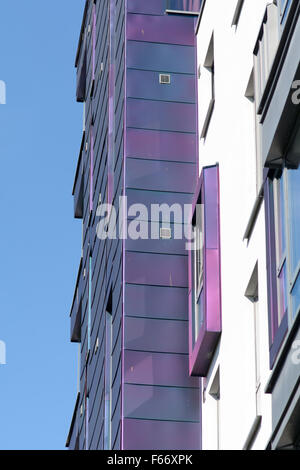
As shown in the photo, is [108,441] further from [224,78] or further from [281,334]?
[281,334]

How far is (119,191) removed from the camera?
3108 cm

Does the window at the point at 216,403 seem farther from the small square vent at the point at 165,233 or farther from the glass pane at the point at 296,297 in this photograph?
the glass pane at the point at 296,297

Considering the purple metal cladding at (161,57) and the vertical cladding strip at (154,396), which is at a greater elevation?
the purple metal cladding at (161,57)

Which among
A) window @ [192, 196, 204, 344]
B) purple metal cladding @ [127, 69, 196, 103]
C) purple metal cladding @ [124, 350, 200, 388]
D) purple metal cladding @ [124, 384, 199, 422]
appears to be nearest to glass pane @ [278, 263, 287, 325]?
window @ [192, 196, 204, 344]

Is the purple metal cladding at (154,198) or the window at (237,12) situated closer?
the window at (237,12)

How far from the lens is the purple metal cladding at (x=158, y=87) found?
31312 mm

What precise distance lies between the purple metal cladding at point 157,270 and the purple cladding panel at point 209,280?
2.22 m

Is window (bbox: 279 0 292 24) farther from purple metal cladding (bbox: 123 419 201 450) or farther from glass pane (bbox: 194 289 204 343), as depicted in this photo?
purple metal cladding (bbox: 123 419 201 450)

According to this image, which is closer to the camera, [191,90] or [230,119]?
[230,119]

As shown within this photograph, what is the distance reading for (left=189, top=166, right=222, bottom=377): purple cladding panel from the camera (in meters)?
→ 24.8

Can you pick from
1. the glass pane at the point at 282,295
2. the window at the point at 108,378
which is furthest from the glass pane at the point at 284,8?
the window at the point at 108,378

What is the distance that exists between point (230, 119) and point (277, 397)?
8444 millimetres

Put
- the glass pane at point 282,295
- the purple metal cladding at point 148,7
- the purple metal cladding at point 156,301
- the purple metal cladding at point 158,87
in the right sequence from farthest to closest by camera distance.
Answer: the purple metal cladding at point 148,7 < the purple metal cladding at point 158,87 < the purple metal cladding at point 156,301 < the glass pane at point 282,295
